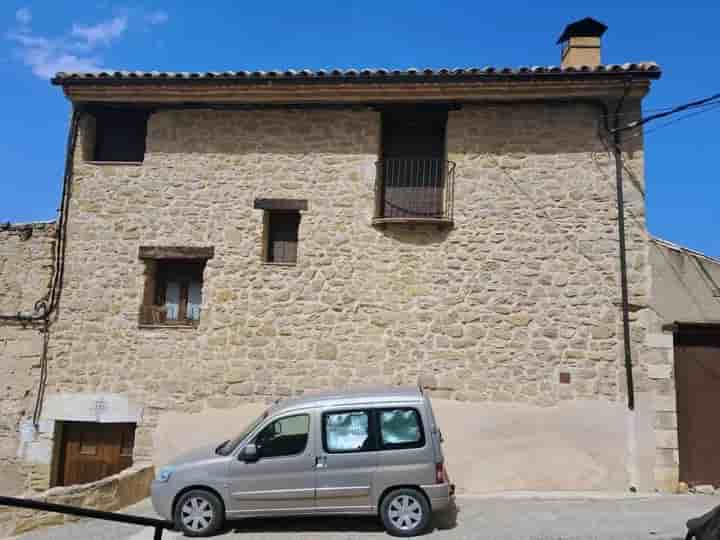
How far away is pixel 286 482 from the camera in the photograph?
6211 mm

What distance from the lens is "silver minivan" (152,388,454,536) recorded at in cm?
616

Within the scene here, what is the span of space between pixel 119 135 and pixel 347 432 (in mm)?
6487

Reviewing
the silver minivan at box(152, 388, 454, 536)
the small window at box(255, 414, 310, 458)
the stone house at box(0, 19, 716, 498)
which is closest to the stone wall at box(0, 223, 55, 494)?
the stone house at box(0, 19, 716, 498)

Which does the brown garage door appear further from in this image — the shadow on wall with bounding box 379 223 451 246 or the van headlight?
the van headlight

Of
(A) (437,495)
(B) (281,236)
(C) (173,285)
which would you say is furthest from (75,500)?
(B) (281,236)

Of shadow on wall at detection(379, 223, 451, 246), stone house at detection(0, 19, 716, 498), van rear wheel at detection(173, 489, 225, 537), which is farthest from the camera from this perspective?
shadow on wall at detection(379, 223, 451, 246)

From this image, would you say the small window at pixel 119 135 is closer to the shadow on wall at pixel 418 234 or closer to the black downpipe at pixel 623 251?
the shadow on wall at pixel 418 234

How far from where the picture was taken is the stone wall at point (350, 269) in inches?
332

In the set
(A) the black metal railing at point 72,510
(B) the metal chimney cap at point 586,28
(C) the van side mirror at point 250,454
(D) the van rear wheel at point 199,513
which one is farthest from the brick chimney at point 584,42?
(A) the black metal railing at point 72,510

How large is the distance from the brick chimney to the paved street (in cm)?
640

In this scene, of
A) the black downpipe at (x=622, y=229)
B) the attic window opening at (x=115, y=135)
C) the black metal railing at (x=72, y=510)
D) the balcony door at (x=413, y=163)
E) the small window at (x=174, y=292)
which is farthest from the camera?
the attic window opening at (x=115, y=135)

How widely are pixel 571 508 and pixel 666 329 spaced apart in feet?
9.54

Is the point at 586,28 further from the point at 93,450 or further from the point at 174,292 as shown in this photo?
the point at 93,450

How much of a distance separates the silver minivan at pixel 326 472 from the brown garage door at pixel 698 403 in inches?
160
